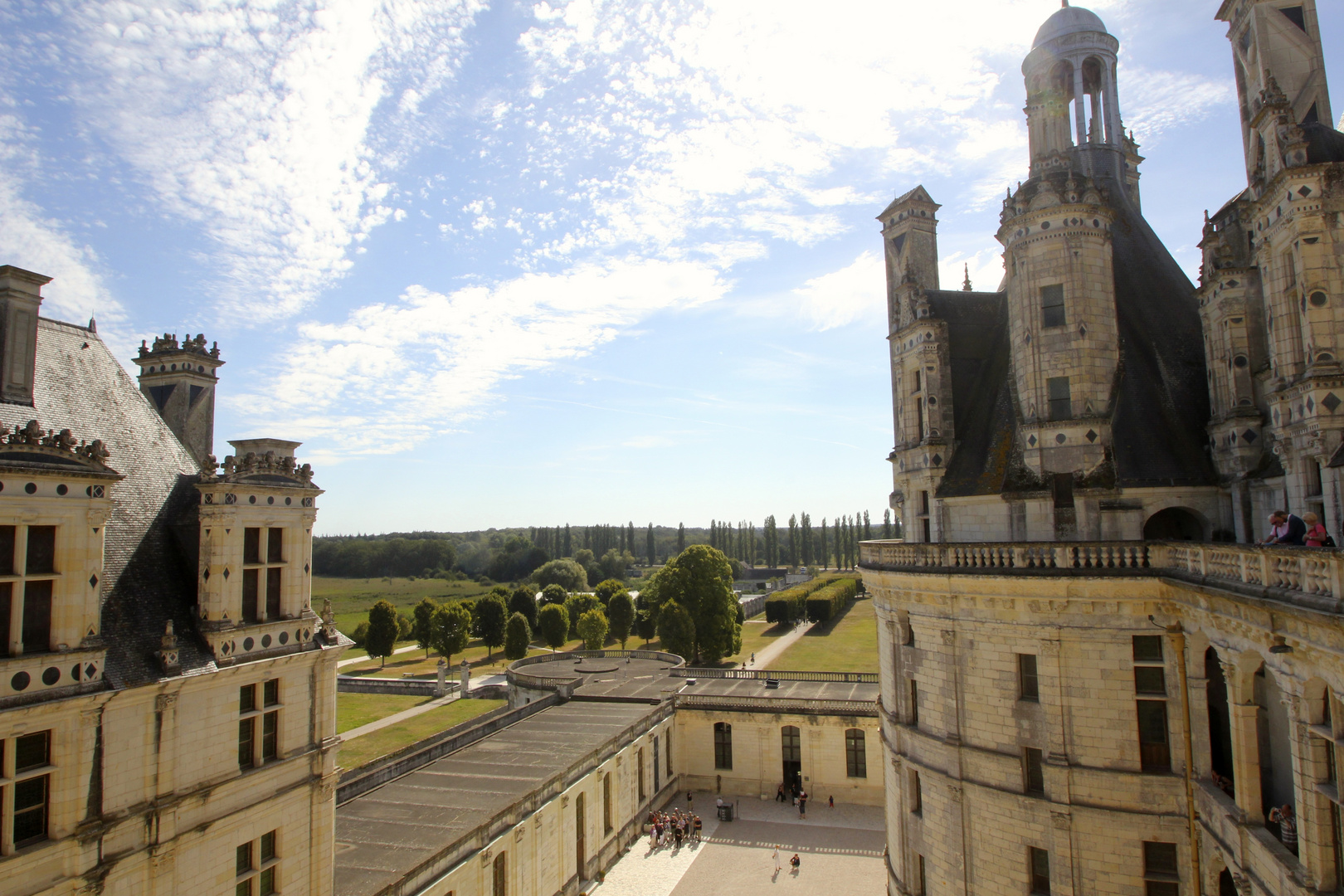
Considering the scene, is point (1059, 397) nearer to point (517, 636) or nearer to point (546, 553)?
point (517, 636)

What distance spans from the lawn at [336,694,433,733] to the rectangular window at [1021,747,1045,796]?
43.1 meters

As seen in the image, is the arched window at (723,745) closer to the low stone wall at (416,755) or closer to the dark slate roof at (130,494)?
the low stone wall at (416,755)

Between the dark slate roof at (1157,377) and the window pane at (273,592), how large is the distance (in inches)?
850

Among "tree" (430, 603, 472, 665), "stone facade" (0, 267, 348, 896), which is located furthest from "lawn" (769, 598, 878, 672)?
"stone facade" (0, 267, 348, 896)

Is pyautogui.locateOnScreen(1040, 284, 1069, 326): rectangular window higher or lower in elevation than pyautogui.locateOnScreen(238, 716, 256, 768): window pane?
higher

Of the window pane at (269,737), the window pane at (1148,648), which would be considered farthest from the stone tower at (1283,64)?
the window pane at (269,737)

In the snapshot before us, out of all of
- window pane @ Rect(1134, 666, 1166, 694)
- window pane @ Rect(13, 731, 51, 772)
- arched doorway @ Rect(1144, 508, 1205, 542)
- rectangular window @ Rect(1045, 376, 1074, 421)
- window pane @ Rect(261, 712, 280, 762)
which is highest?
rectangular window @ Rect(1045, 376, 1074, 421)

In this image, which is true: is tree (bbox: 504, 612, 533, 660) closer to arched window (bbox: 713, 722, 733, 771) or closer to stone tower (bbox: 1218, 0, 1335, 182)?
arched window (bbox: 713, 722, 733, 771)

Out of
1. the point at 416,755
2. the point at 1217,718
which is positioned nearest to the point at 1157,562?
the point at 1217,718

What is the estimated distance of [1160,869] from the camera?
1731cm

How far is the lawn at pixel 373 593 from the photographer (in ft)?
359

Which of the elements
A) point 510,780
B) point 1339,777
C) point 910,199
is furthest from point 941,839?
point 910,199

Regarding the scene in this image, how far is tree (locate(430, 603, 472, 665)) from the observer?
70.2 m

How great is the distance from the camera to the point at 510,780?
27844mm
